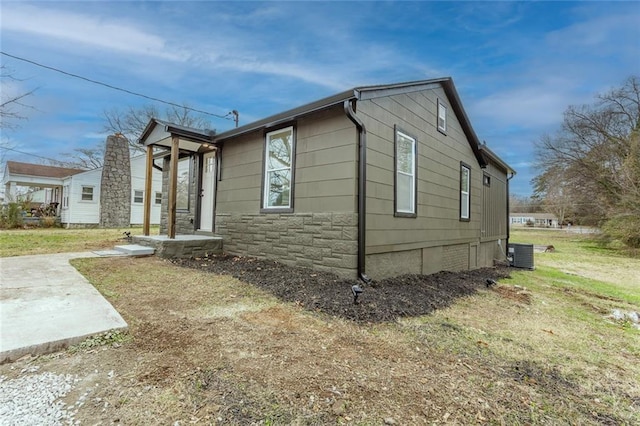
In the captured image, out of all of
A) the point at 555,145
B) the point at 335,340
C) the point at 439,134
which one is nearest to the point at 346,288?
the point at 335,340

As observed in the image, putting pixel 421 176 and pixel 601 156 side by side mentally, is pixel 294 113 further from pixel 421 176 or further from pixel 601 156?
pixel 601 156

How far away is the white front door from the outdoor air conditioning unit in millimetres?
9714

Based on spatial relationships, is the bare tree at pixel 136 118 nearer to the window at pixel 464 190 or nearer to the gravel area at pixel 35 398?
the window at pixel 464 190

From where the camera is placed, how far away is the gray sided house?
189 inches

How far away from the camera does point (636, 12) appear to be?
8.92m

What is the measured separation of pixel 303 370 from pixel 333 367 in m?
0.23

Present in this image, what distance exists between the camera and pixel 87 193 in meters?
16.9

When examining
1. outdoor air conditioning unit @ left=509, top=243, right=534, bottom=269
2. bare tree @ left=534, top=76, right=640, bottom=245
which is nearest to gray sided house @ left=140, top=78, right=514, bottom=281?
outdoor air conditioning unit @ left=509, top=243, right=534, bottom=269

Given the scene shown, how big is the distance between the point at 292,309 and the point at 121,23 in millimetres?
9448

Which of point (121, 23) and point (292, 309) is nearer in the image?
point (292, 309)

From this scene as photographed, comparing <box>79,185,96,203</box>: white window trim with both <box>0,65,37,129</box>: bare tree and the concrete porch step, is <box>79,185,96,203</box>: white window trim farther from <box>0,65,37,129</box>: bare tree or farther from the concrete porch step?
the concrete porch step

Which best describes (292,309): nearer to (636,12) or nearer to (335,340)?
(335,340)

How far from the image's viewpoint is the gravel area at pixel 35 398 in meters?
1.60

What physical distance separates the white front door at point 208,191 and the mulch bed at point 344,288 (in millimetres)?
1622
